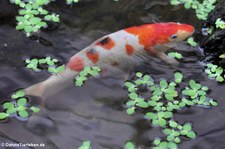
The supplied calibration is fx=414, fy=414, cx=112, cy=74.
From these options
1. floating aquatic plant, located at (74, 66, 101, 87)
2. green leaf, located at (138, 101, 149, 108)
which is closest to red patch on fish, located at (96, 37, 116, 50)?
floating aquatic plant, located at (74, 66, 101, 87)

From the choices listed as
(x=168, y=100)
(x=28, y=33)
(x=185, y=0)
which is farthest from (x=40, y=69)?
(x=185, y=0)

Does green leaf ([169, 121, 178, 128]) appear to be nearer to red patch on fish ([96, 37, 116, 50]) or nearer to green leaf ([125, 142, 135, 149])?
green leaf ([125, 142, 135, 149])

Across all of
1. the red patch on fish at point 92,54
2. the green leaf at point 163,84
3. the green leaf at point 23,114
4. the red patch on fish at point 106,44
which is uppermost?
the red patch on fish at point 106,44

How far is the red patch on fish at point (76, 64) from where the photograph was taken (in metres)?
4.44

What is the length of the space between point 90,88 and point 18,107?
0.78m

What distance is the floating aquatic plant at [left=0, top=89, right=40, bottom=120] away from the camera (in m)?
3.93

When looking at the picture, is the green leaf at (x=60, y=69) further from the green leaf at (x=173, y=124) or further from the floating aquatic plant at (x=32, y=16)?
the green leaf at (x=173, y=124)

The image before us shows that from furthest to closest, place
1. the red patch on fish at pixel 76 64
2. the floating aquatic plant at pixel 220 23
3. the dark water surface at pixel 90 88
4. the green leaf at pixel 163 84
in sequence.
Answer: the floating aquatic plant at pixel 220 23, the red patch on fish at pixel 76 64, the green leaf at pixel 163 84, the dark water surface at pixel 90 88

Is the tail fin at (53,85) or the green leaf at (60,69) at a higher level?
the green leaf at (60,69)

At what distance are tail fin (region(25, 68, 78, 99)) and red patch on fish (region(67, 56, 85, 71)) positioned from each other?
48 mm

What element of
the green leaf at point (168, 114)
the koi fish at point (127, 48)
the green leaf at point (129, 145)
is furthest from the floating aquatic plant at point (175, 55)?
the green leaf at point (129, 145)

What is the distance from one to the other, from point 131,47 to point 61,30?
94 centimetres

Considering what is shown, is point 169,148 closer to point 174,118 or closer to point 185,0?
point 174,118

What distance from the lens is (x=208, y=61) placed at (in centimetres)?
473
